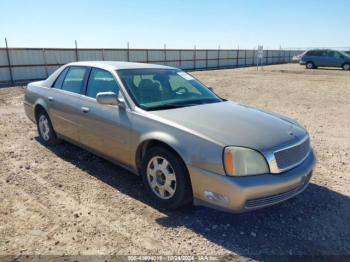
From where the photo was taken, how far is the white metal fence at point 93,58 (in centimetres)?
1764

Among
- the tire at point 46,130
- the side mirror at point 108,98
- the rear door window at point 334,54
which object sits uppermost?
the side mirror at point 108,98

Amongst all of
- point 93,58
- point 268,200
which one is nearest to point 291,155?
point 268,200

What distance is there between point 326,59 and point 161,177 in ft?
95.4

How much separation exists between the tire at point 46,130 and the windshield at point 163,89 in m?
1.99

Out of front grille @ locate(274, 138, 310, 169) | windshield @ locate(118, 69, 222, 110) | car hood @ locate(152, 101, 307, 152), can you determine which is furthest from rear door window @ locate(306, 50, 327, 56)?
front grille @ locate(274, 138, 310, 169)

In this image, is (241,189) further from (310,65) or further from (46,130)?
(310,65)

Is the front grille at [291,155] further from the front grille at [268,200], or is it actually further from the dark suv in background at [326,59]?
the dark suv in background at [326,59]

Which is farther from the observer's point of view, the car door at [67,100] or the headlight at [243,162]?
the car door at [67,100]

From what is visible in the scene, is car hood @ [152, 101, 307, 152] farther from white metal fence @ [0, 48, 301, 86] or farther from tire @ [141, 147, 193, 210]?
white metal fence @ [0, 48, 301, 86]

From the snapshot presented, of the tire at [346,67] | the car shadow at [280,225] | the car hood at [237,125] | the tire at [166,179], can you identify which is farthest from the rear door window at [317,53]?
the tire at [166,179]

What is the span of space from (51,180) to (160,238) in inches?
79.0

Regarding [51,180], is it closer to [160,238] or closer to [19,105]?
[160,238]

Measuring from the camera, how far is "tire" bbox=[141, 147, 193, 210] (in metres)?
3.37

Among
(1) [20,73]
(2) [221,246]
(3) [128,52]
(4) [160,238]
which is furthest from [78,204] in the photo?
(3) [128,52]
